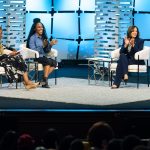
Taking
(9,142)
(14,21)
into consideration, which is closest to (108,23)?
(14,21)

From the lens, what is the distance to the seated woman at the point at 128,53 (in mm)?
7906

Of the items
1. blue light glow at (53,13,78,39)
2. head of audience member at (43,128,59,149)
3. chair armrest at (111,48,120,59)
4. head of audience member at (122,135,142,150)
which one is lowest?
head of audience member at (43,128,59,149)

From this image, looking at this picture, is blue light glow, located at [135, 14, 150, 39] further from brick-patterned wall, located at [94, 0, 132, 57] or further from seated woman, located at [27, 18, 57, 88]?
seated woman, located at [27, 18, 57, 88]

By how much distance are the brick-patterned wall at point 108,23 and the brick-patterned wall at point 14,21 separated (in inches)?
64.9

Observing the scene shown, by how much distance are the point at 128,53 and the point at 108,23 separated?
2.31m

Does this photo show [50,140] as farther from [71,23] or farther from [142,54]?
[71,23]

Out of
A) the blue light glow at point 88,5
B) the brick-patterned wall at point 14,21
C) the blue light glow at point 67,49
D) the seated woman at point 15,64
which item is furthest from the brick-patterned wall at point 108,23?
the seated woman at point 15,64

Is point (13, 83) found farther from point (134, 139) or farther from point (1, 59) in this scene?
point (134, 139)

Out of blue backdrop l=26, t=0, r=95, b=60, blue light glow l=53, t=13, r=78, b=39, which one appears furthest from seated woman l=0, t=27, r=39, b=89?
blue light glow l=53, t=13, r=78, b=39

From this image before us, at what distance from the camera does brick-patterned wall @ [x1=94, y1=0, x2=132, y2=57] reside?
10359 millimetres

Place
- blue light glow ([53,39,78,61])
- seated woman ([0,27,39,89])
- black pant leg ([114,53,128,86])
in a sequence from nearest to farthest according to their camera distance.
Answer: seated woman ([0,27,39,89])
black pant leg ([114,53,128,86])
blue light glow ([53,39,78,61])

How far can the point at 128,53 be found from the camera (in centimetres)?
817

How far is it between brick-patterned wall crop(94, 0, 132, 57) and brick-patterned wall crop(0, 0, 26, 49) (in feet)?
5.40

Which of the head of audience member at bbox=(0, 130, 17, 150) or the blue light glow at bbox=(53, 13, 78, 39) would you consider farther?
the blue light glow at bbox=(53, 13, 78, 39)
